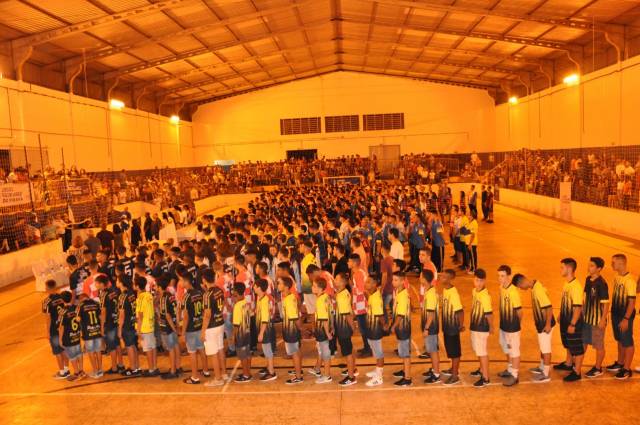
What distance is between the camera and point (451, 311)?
309 inches

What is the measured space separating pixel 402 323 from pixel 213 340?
2902mm

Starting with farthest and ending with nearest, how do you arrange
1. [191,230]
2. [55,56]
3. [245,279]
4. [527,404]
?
[55,56] < [191,230] < [245,279] < [527,404]

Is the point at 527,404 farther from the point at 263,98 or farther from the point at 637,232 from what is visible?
the point at 263,98

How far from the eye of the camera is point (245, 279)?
30.3 feet

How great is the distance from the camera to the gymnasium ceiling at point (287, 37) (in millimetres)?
21812

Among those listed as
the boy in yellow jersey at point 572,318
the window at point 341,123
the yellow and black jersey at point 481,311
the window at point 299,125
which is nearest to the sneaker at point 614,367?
the boy in yellow jersey at point 572,318

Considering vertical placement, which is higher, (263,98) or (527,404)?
(263,98)

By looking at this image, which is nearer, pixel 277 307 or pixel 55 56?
pixel 277 307

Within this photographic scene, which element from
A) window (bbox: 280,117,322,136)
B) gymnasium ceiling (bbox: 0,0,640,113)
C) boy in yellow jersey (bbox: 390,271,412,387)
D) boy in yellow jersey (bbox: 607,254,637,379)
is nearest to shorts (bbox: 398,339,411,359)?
boy in yellow jersey (bbox: 390,271,412,387)

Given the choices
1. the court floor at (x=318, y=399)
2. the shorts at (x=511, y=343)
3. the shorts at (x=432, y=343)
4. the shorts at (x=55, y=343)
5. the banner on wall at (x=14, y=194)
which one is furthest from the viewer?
the banner on wall at (x=14, y=194)

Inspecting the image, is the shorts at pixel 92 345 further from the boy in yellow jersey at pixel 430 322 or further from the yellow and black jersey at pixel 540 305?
the yellow and black jersey at pixel 540 305

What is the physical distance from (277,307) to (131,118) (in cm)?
2756

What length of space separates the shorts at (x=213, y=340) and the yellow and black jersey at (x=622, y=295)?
5.91m

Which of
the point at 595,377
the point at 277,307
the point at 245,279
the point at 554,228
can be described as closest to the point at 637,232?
the point at 554,228
